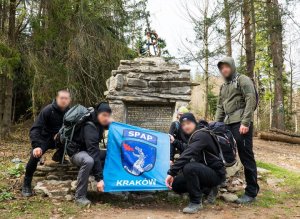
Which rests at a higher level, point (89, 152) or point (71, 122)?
point (71, 122)

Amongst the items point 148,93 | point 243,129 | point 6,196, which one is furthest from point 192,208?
point 148,93

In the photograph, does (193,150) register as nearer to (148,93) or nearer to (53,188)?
(53,188)

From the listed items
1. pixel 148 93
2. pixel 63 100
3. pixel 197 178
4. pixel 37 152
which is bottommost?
pixel 197 178

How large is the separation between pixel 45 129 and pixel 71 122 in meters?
0.61

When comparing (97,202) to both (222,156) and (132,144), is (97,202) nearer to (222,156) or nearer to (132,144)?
(132,144)

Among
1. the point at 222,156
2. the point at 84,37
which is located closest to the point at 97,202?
the point at 222,156

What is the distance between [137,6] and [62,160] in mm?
9618

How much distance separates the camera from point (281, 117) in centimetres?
1488

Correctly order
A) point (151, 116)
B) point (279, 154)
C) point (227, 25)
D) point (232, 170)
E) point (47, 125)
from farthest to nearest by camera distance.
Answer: point (227, 25) → point (279, 154) → point (151, 116) → point (232, 170) → point (47, 125)

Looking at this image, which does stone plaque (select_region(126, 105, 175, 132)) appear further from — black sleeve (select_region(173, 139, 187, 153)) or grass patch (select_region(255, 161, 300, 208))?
grass patch (select_region(255, 161, 300, 208))

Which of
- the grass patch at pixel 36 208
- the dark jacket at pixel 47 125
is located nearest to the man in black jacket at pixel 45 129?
the dark jacket at pixel 47 125

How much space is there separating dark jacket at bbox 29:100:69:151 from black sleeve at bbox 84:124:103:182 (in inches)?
26.1

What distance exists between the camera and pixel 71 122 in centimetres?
445

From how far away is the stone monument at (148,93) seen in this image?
7246 millimetres
